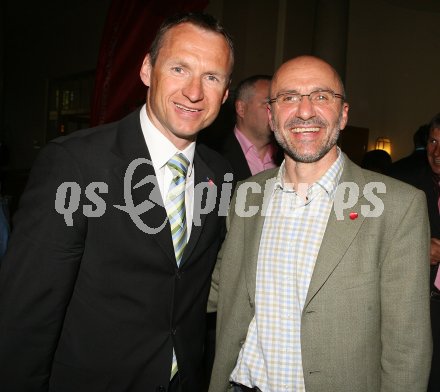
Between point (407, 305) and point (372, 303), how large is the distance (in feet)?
0.37

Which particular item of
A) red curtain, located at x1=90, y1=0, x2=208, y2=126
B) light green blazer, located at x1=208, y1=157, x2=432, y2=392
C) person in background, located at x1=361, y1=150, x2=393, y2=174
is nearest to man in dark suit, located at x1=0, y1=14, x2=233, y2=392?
light green blazer, located at x1=208, y1=157, x2=432, y2=392

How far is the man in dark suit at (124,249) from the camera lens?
1.33 m

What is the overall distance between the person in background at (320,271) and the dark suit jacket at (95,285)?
215 millimetres

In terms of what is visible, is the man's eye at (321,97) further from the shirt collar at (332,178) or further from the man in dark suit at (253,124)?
the man in dark suit at (253,124)

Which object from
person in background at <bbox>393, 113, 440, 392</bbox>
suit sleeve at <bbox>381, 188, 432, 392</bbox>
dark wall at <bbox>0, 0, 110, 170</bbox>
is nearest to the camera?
suit sleeve at <bbox>381, 188, 432, 392</bbox>

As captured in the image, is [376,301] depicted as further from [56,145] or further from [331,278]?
[56,145]

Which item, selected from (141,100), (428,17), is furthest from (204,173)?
(428,17)

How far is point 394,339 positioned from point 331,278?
0.97ft

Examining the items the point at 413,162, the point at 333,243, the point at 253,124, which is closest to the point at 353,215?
the point at 333,243

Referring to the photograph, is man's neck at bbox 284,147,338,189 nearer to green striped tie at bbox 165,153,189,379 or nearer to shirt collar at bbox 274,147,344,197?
shirt collar at bbox 274,147,344,197

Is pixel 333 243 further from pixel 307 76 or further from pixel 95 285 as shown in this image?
pixel 95 285

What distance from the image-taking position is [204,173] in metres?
1.87

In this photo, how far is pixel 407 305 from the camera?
4.82 ft

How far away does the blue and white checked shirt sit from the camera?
1594 mm
